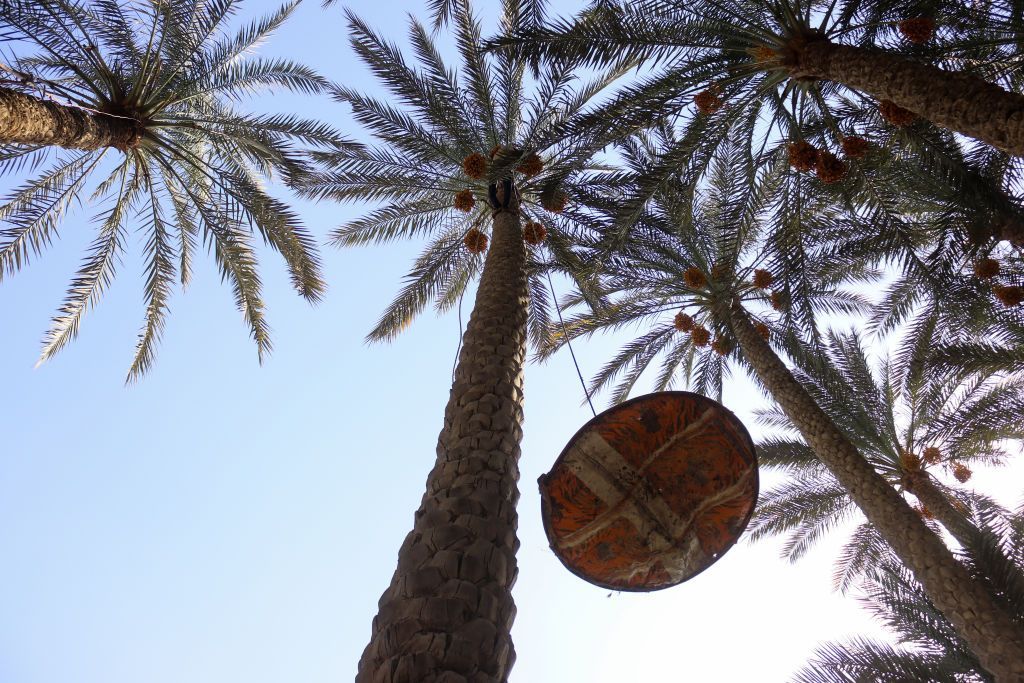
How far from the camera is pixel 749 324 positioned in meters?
8.96

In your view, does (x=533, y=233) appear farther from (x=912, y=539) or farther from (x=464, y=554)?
(x=464, y=554)

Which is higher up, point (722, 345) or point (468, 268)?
point (468, 268)

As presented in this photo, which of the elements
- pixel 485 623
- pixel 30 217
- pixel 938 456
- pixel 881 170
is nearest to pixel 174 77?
pixel 30 217

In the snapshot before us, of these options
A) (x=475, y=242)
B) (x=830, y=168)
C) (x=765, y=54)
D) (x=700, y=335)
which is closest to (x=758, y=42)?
(x=765, y=54)

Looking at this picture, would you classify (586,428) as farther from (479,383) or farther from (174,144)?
(174,144)

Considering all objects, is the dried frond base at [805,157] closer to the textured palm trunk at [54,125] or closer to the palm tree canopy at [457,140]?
the palm tree canopy at [457,140]

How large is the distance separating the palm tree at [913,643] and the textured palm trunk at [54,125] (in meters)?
8.62

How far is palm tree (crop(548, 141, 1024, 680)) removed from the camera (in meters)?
6.01

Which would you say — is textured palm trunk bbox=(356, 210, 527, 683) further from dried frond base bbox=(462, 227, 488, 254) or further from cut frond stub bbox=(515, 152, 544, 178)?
dried frond base bbox=(462, 227, 488, 254)

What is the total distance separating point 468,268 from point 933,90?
6362 mm

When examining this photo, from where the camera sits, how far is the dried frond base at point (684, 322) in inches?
380

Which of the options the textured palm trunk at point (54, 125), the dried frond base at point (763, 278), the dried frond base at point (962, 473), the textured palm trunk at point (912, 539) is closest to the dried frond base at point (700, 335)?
the textured palm trunk at point (912, 539)

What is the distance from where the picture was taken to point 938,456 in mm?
9867

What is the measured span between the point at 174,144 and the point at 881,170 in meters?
8.43
